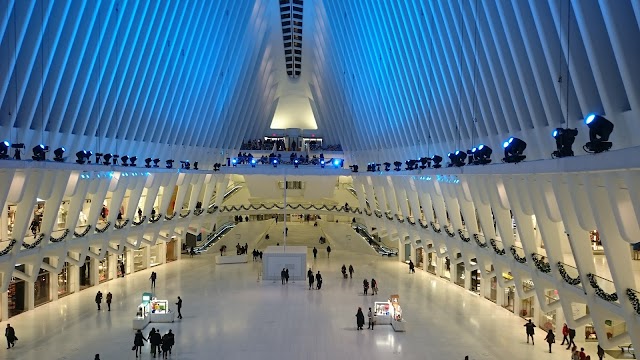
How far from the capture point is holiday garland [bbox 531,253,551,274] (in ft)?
58.5

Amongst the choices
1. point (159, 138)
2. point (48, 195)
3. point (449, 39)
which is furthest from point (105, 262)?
point (449, 39)

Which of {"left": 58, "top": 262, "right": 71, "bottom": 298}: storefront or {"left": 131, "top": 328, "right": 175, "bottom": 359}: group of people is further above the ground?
{"left": 58, "top": 262, "right": 71, "bottom": 298}: storefront

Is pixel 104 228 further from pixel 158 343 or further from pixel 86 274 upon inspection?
pixel 158 343

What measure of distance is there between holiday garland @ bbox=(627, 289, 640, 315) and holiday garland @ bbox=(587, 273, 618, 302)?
69 centimetres

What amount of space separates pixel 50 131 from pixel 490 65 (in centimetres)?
1414

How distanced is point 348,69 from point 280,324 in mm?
16213

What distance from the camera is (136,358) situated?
1805cm

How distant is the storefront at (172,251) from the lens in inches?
1652

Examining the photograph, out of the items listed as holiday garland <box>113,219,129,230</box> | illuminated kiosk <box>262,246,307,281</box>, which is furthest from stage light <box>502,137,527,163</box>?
holiday garland <box>113,219,129,230</box>

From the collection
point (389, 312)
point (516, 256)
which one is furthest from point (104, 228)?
point (516, 256)

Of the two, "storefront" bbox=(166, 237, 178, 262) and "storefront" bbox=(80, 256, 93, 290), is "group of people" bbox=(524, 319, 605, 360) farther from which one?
"storefront" bbox=(166, 237, 178, 262)

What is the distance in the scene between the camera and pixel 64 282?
28797mm

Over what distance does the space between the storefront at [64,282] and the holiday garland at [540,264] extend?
21.1 m

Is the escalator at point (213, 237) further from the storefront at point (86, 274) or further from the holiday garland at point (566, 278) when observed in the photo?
the holiday garland at point (566, 278)
